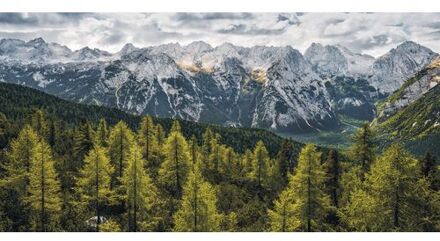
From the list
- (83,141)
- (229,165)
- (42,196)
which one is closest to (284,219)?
(42,196)

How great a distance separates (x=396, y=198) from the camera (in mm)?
41281

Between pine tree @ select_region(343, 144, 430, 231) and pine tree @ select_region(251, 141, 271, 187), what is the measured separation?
27.0 m

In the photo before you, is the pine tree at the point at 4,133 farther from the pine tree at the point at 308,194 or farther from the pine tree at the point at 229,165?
the pine tree at the point at 308,194

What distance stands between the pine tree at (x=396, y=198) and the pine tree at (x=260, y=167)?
1065 inches

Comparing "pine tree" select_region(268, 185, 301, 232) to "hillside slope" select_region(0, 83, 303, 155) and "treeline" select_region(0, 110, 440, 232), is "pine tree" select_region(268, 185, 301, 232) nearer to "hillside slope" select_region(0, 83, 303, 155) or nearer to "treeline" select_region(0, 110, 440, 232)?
"treeline" select_region(0, 110, 440, 232)

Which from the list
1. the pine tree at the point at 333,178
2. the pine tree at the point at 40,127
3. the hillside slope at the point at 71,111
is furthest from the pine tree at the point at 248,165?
the hillside slope at the point at 71,111

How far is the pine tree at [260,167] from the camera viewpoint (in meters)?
68.2

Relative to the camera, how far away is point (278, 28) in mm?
61188

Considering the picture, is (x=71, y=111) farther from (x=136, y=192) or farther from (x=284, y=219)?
(x=284, y=219)

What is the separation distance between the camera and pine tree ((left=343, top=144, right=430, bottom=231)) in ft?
135
